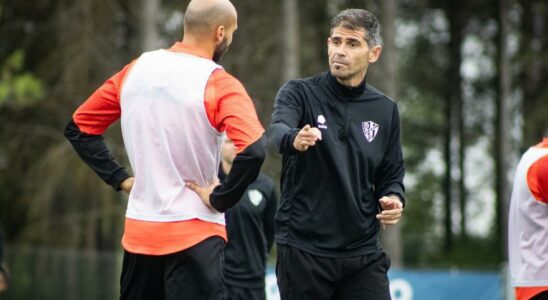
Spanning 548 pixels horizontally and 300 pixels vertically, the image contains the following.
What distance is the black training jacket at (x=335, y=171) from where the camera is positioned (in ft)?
19.7

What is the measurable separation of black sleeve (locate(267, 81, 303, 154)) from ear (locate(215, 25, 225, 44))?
1.76 feet

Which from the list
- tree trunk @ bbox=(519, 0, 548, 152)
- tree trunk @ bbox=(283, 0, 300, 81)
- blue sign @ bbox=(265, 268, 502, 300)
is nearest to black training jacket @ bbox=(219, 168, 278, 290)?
blue sign @ bbox=(265, 268, 502, 300)

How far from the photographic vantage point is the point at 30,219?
2238 cm

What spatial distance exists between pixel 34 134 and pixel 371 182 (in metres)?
17.9

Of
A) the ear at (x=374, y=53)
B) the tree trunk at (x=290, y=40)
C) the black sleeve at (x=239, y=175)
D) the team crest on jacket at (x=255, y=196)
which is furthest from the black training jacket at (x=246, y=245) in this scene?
the tree trunk at (x=290, y=40)

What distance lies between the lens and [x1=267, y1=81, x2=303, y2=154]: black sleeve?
5.67m

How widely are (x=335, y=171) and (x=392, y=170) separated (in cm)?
42

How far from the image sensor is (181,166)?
5512mm

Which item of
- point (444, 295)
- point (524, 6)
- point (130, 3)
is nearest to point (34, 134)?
point (130, 3)

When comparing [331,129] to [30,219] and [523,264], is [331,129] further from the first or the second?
[30,219]

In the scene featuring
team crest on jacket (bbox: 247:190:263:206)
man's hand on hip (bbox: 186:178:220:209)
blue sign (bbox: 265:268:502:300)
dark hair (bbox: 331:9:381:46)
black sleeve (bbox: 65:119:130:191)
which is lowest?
blue sign (bbox: 265:268:502:300)

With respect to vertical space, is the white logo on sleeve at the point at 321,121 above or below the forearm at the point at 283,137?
above

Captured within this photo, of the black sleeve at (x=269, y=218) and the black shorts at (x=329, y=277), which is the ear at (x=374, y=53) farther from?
the black sleeve at (x=269, y=218)

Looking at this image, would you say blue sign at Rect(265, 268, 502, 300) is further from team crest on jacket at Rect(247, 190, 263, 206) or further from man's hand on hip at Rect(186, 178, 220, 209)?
man's hand on hip at Rect(186, 178, 220, 209)
